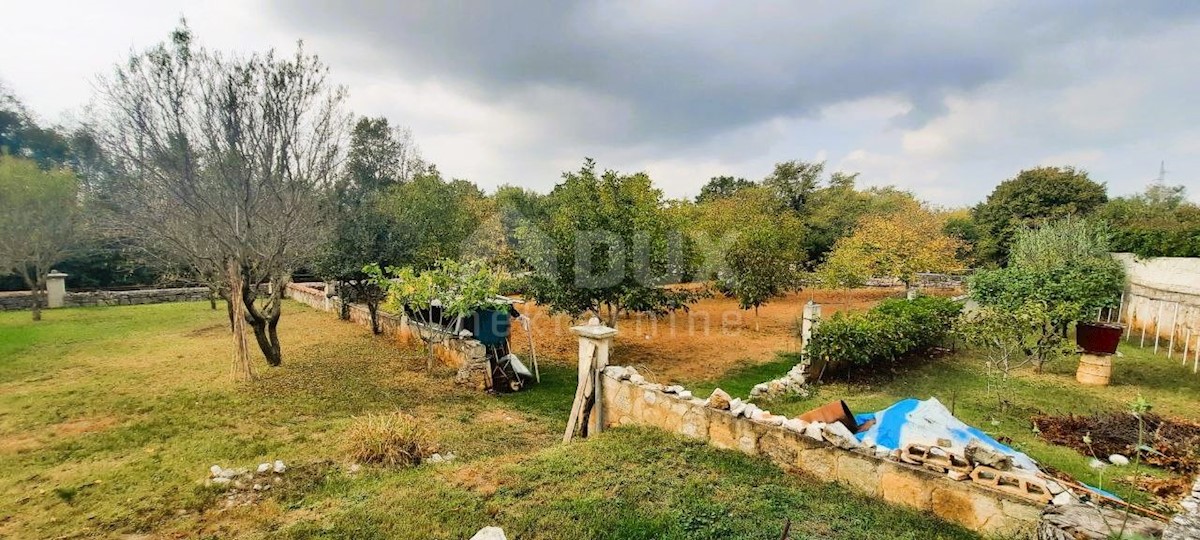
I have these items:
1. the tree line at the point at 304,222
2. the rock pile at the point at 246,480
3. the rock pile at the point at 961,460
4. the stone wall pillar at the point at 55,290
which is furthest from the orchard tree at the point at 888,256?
the stone wall pillar at the point at 55,290

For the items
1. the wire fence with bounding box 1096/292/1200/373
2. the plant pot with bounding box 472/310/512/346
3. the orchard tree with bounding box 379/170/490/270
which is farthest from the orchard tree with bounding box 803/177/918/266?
the plant pot with bounding box 472/310/512/346

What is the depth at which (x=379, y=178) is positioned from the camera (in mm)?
28453

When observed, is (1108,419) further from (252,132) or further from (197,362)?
(197,362)

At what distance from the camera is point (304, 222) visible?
348 inches

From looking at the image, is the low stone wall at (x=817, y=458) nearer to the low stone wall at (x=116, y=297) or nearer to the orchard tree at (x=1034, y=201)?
the low stone wall at (x=116, y=297)

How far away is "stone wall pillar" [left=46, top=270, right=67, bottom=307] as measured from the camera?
55.2 feet

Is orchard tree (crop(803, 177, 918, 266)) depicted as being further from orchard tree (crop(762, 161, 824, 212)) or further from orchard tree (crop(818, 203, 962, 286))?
orchard tree (crop(818, 203, 962, 286))

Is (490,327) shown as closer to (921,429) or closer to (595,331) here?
(595,331)

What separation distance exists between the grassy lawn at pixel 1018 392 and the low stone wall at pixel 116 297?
20.4m

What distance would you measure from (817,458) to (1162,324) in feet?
42.1

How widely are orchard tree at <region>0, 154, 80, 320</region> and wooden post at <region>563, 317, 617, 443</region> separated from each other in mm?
18766

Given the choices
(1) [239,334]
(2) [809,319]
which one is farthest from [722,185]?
(1) [239,334]

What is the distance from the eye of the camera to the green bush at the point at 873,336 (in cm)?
754

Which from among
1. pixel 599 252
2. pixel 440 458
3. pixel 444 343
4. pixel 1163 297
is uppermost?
pixel 599 252
